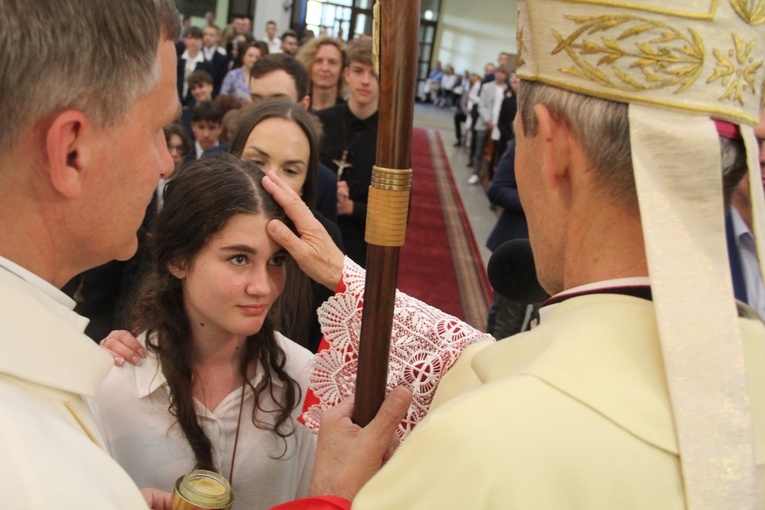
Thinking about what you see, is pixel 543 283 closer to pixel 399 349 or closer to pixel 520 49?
pixel 520 49

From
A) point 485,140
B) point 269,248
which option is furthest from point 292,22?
point 269,248

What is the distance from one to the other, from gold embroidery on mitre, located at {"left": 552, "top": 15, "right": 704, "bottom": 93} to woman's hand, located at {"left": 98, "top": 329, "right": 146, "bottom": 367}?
133 centimetres

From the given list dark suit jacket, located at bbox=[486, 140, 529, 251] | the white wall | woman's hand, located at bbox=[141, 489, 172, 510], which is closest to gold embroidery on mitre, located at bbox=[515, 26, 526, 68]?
woman's hand, located at bbox=[141, 489, 172, 510]

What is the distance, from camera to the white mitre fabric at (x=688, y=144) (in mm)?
916

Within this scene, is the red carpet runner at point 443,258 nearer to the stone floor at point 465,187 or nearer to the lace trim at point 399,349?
the stone floor at point 465,187

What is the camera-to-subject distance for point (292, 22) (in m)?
18.5

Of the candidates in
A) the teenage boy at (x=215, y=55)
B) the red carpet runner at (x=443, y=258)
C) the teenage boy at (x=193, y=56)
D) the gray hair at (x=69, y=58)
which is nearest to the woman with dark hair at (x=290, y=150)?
the gray hair at (x=69, y=58)

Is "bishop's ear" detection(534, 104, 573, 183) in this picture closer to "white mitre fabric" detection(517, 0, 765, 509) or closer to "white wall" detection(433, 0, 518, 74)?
"white mitre fabric" detection(517, 0, 765, 509)

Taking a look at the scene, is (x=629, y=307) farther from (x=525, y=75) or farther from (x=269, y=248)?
(x=269, y=248)

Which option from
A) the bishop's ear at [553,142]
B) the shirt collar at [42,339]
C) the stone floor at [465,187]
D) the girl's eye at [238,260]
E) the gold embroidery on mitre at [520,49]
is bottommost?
the stone floor at [465,187]

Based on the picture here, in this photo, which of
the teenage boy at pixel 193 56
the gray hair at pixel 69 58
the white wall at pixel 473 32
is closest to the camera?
the gray hair at pixel 69 58

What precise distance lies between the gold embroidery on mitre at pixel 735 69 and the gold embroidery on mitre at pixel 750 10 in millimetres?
26

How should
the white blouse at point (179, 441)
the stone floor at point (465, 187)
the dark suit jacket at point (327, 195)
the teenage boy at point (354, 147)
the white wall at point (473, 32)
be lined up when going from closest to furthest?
the white blouse at point (179, 441) → the dark suit jacket at point (327, 195) → the teenage boy at point (354, 147) → the stone floor at point (465, 187) → the white wall at point (473, 32)

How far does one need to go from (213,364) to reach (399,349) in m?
0.58
